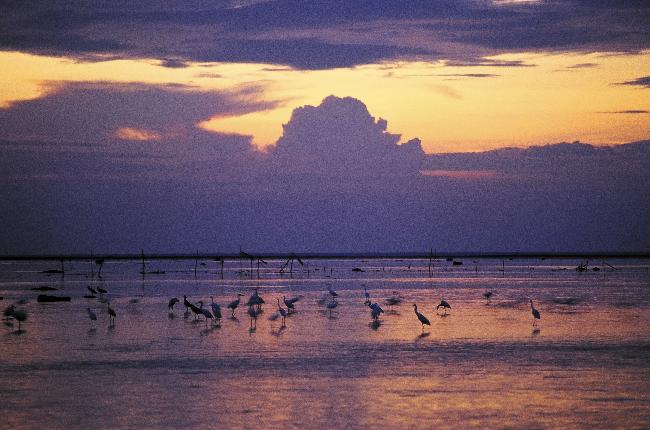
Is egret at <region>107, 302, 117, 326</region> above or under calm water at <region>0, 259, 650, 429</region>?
above

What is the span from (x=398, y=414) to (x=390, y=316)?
661 inches

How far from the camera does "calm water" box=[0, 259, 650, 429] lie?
45.9ft

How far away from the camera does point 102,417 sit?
14008 millimetres

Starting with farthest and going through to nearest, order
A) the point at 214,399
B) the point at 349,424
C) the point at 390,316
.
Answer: the point at 390,316
the point at 214,399
the point at 349,424

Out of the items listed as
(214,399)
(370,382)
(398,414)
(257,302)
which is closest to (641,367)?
(370,382)

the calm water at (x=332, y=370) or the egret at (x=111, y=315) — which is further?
the egret at (x=111, y=315)

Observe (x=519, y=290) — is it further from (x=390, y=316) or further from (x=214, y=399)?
(x=214, y=399)

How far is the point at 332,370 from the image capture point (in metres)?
18.5

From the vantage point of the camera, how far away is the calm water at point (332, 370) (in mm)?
13992

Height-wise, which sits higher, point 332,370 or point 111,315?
point 111,315

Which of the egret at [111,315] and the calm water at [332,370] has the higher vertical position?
the egret at [111,315]

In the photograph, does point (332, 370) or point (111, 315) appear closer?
point (332, 370)

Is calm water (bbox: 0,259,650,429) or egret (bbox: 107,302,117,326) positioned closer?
calm water (bbox: 0,259,650,429)

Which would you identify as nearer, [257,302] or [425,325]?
[425,325]
